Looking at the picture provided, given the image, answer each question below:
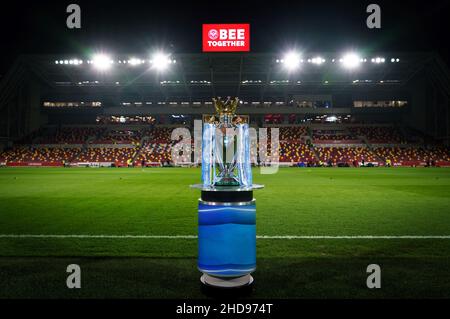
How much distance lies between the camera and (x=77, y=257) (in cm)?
660

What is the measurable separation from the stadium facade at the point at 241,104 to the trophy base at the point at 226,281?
4563 centimetres

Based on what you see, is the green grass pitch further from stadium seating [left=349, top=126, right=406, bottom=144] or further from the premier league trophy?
stadium seating [left=349, top=126, right=406, bottom=144]

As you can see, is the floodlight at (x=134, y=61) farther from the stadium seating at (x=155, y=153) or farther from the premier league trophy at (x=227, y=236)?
the premier league trophy at (x=227, y=236)

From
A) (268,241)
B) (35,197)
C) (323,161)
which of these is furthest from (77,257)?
(323,161)

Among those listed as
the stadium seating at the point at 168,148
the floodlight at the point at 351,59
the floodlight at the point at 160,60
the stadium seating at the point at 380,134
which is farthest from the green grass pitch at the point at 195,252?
the stadium seating at the point at 380,134

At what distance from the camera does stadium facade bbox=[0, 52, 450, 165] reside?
54.5m

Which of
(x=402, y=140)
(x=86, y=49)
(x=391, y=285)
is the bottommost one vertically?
(x=391, y=285)

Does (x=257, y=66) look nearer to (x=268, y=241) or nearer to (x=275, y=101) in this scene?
(x=275, y=101)

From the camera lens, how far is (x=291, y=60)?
49594 millimetres

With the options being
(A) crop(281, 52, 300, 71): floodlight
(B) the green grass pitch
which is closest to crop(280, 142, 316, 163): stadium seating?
(A) crop(281, 52, 300, 71): floodlight

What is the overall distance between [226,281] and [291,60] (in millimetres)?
47609

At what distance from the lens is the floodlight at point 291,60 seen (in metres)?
48.2

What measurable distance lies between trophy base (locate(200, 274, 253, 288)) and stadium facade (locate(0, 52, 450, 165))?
150ft

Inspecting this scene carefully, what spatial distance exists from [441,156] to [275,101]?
26963mm
